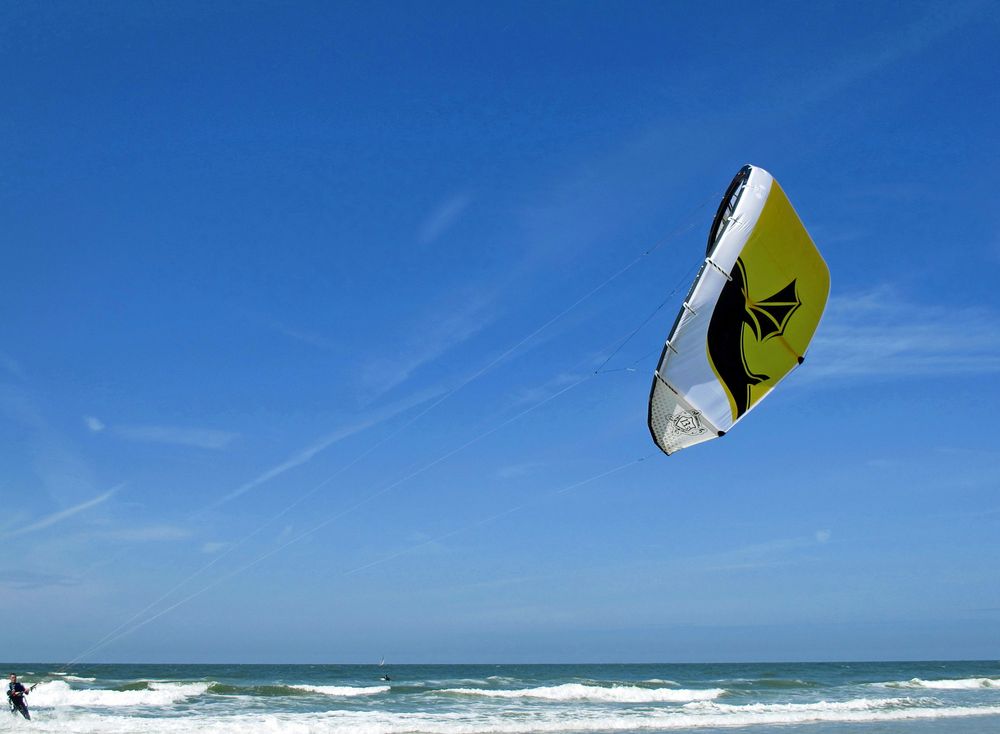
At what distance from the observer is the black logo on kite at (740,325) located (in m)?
10.0

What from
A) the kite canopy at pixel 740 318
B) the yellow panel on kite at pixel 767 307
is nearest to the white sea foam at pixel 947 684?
the yellow panel on kite at pixel 767 307

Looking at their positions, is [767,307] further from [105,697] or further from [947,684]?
[947,684]

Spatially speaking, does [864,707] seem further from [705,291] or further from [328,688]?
[705,291]

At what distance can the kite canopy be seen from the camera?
9.83 metres

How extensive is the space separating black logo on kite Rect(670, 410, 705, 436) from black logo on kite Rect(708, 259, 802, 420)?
0.52 meters

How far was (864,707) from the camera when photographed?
76.5 ft

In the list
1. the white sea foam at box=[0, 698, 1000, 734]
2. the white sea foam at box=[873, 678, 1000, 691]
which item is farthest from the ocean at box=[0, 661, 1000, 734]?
the white sea foam at box=[873, 678, 1000, 691]

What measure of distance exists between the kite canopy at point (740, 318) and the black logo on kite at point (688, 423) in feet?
0.04

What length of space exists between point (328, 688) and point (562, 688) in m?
7.56

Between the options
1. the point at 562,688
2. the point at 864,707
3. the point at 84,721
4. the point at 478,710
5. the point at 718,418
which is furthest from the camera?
the point at 562,688

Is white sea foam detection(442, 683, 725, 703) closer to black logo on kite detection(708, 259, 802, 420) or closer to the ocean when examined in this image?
the ocean

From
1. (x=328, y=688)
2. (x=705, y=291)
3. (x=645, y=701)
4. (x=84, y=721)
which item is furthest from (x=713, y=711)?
(x=705, y=291)

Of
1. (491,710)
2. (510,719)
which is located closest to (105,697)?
(491,710)

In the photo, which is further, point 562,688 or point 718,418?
point 562,688
